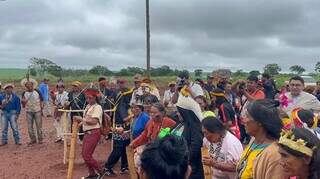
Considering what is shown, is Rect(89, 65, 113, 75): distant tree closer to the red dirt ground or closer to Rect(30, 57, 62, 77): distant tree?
Rect(30, 57, 62, 77): distant tree

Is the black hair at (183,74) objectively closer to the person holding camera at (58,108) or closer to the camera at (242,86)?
the camera at (242,86)

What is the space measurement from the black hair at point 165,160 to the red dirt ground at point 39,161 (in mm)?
6484

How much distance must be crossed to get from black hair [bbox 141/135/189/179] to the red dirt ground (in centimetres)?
648

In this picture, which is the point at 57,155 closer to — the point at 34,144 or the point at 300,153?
the point at 34,144

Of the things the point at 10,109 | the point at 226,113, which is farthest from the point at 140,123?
the point at 10,109

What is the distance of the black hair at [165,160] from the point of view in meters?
2.71

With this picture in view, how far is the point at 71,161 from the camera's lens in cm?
877

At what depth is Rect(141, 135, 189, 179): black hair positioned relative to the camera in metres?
2.71

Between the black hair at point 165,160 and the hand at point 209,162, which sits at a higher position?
the black hair at point 165,160

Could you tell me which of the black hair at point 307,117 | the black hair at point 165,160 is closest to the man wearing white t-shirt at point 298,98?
the black hair at point 307,117

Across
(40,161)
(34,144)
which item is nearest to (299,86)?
(40,161)

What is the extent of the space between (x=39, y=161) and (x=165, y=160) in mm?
9349

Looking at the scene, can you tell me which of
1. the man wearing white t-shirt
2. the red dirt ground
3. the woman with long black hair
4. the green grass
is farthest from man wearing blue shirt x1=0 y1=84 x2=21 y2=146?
the green grass

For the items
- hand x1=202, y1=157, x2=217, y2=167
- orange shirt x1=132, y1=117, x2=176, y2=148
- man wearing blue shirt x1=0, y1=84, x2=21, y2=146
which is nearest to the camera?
hand x1=202, y1=157, x2=217, y2=167
